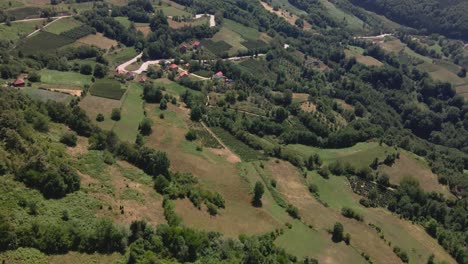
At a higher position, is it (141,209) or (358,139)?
(141,209)

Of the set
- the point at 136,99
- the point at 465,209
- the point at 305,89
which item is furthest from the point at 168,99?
the point at 465,209

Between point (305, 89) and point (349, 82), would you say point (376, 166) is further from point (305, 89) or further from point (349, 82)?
point (349, 82)

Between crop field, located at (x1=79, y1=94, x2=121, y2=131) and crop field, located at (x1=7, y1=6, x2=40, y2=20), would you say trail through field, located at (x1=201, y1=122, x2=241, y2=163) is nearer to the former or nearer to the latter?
crop field, located at (x1=79, y1=94, x2=121, y2=131)

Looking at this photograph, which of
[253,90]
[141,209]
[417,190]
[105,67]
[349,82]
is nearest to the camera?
[141,209]

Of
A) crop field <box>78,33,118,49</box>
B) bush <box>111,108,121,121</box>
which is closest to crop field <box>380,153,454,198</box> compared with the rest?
bush <box>111,108,121,121</box>

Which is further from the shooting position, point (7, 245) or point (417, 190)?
point (417, 190)

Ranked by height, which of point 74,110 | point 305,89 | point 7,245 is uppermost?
point 7,245

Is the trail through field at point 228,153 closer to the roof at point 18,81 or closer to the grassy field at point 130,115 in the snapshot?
the grassy field at point 130,115
